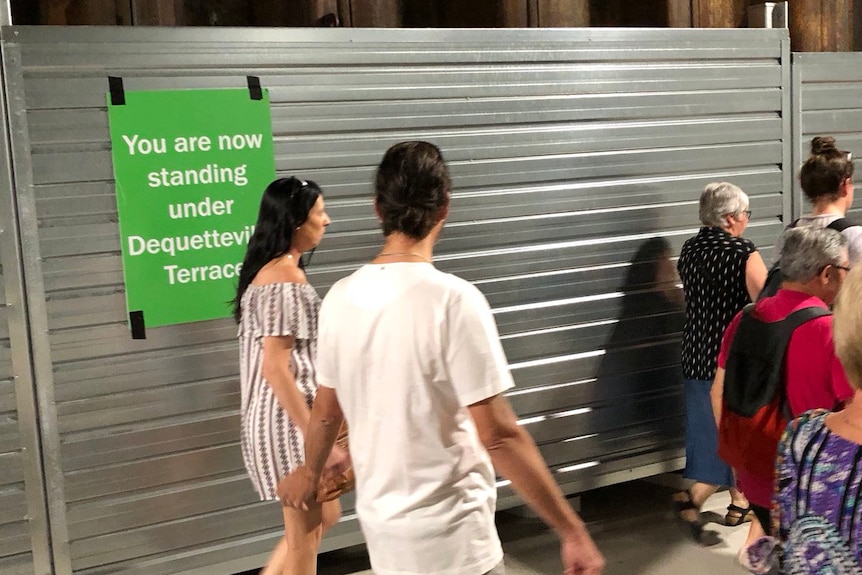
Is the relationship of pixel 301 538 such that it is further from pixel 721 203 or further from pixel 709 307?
pixel 721 203

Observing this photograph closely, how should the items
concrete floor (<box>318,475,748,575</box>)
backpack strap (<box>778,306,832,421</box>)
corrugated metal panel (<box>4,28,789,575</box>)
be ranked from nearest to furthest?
backpack strap (<box>778,306,832,421</box>) → corrugated metal panel (<box>4,28,789,575</box>) → concrete floor (<box>318,475,748,575</box>)

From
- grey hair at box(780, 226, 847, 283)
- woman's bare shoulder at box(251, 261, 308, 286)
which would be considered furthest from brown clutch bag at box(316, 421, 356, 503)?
grey hair at box(780, 226, 847, 283)

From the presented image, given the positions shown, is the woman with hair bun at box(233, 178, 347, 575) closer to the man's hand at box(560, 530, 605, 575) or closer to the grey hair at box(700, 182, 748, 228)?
the man's hand at box(560, 530, 605, 575)

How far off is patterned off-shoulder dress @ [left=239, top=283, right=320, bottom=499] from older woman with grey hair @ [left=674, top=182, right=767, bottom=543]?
2.07 meters

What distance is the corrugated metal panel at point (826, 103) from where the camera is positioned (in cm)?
546

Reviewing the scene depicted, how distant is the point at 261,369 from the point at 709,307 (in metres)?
2.25

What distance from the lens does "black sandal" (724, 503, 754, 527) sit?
4801 millimetres

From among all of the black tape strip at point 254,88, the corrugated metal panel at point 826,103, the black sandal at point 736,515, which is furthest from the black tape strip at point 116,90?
the corrugated metal panel at point 826,103

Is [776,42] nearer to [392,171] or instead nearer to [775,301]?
[775,301]

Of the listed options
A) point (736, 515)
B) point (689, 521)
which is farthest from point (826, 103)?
point (689, 521)

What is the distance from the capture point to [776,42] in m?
5.34

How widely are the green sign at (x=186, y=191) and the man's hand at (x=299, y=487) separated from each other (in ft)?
4.35

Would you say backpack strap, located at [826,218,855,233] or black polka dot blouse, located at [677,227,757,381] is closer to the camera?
backpack strap, located at [826,218,855,233]

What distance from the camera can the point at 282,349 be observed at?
10.7 ft
